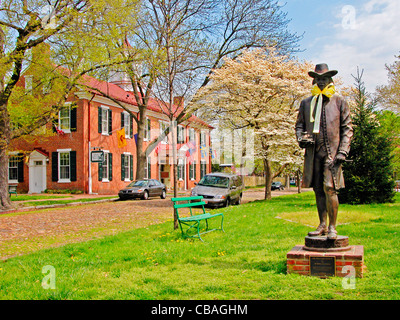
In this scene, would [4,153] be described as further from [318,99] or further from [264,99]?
[318,99]

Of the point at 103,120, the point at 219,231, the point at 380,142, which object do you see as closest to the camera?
the point at 219,231

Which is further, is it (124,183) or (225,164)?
(225,164)

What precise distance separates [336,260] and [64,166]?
28.2m

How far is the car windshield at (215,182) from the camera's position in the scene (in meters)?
20.2

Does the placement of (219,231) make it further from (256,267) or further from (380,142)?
(380,142)

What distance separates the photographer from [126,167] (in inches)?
1377

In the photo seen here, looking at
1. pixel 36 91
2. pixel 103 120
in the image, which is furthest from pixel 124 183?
pixel 36 91

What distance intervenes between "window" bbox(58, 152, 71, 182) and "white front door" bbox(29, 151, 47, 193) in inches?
57.7

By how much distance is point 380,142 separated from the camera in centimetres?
1563

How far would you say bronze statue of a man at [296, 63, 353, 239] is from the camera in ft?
18.3

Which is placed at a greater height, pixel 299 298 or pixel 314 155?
pixel 314 155

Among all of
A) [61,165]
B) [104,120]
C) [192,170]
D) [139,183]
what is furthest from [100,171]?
[192,170]
